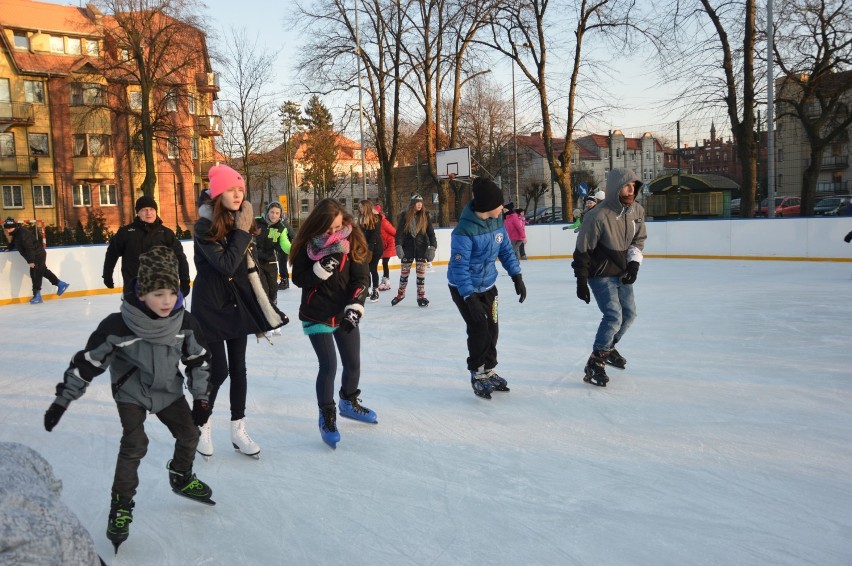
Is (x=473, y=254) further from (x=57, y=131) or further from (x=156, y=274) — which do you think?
(x=57, y=131)

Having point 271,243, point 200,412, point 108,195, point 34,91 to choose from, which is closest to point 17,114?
point 34,91

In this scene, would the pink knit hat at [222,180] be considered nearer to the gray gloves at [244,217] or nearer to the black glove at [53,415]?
the gray gloves at [244,217]

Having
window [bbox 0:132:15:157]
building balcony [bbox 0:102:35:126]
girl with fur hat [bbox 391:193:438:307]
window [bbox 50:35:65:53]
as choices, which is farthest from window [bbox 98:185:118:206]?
girl with fur hat [bbox 391:193:438:307]

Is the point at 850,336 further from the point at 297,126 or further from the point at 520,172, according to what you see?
the point at 297,126

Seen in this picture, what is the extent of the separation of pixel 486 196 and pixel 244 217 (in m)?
1.76

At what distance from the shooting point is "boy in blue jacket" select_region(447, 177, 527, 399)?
184 inches

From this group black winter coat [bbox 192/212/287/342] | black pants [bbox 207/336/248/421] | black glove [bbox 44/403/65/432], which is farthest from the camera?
black pants [bbox 207/336/248/421]

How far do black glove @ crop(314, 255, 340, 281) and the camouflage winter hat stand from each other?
3.66 ft

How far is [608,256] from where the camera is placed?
16.3ft

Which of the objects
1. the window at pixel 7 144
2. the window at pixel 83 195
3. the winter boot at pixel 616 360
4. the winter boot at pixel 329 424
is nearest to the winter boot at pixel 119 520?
the winter boot at pixel 329 424

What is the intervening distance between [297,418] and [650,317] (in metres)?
4.86

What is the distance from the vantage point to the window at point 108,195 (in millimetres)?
33781

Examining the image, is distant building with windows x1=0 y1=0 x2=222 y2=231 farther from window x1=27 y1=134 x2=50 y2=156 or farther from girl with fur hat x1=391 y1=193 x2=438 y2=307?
girl with fur hat x1=391 y1=193 x2=438 y2=307

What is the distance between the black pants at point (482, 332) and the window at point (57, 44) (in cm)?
3582
